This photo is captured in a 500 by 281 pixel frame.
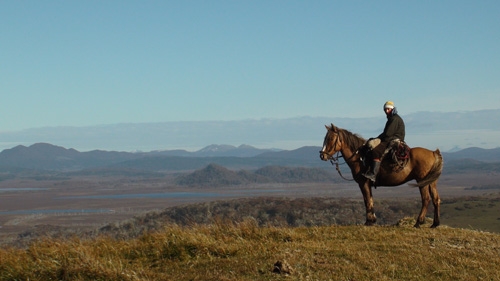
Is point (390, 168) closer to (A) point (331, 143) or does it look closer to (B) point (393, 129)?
(B) point (393, 129)

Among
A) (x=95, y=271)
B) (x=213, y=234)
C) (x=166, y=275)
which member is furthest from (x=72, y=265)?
(x=213, y=234)

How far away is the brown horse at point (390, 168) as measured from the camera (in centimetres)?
1571

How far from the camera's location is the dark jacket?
1581 centimetres

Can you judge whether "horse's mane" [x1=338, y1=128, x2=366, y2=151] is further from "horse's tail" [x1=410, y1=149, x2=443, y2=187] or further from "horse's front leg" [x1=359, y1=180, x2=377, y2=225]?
"horse's tail" [x1=410, y1=149, x2=443, y2=187]

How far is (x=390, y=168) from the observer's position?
15719mm

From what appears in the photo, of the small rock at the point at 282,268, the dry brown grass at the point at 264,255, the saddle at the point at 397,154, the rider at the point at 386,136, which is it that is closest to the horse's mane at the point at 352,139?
the rider at the point at 386,136

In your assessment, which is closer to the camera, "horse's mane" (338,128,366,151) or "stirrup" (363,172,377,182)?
"stirrup" (363,172,377,182)

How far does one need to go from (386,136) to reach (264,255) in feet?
20.3

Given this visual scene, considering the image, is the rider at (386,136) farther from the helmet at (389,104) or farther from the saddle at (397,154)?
the saddle at (397,154)

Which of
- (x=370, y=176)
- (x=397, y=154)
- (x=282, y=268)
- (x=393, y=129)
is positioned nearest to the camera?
(x=282, y=268)

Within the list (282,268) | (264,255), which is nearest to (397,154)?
(264,255)

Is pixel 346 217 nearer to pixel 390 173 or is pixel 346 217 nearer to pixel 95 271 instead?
pixel 390 173

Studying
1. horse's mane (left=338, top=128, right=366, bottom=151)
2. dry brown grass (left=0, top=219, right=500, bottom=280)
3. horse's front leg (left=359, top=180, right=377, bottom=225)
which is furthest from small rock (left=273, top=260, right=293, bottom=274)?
horse's mane (left=338, top=128, right=366, bottom=151)

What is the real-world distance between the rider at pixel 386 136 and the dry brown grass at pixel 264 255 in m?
1.77
